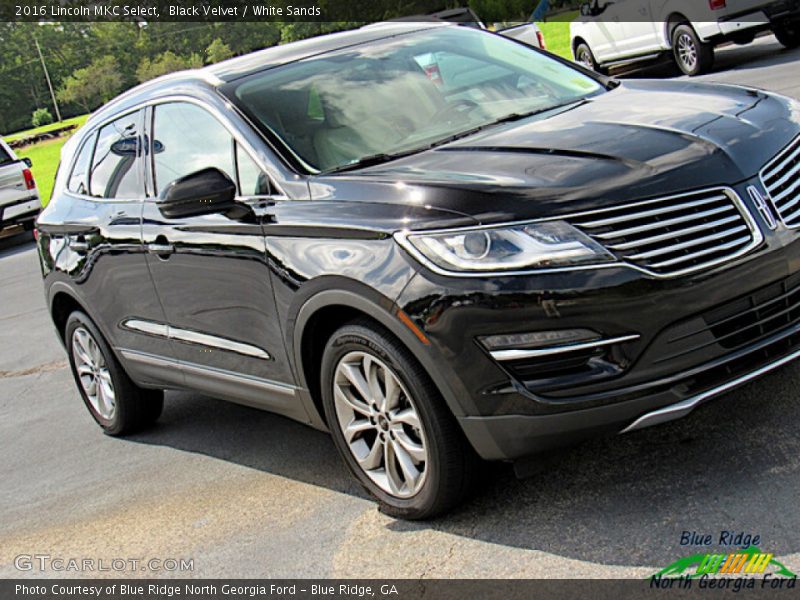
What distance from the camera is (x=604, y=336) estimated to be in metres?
3.87

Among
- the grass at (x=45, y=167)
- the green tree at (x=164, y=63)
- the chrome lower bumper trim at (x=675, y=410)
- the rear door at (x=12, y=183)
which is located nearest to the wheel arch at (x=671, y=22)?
the grass at (x=45, y=167)

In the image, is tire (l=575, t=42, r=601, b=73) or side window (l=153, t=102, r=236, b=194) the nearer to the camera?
side window (l=153, t=102, r=236, b=194)

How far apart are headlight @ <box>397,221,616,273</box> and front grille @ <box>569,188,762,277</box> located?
0.05 m

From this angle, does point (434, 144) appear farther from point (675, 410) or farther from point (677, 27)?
point (677, 27)

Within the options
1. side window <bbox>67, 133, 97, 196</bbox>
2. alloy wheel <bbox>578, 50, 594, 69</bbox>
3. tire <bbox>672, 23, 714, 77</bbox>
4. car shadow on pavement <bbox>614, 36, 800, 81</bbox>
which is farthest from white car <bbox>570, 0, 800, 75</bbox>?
side window <bbox>67, 133, 97, 196</bbox>

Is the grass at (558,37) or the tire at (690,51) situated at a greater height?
the tire at (690,51)

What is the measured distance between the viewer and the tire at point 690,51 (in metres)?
18.1

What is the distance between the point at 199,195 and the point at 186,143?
0.80 m

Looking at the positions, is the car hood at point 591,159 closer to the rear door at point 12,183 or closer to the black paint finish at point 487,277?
the black paint finish at point 487,277

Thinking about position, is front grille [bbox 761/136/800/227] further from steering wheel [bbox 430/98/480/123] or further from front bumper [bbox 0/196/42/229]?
front bumper [bbox 0/196/42/229]

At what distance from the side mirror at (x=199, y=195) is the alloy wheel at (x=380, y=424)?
87 centimetres

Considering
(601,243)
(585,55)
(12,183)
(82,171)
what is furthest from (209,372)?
(585,55)

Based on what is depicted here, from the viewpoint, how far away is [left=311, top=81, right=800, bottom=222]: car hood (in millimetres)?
4020

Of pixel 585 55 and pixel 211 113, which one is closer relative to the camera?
pixel 211 113
